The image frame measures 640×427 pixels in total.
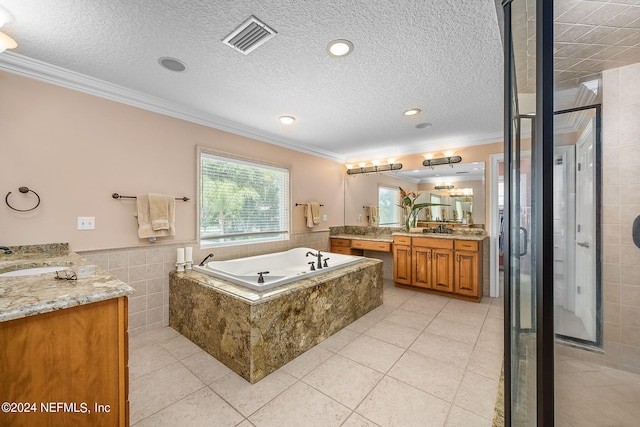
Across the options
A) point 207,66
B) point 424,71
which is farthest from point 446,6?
point 207,66

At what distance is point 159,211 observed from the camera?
2.65m

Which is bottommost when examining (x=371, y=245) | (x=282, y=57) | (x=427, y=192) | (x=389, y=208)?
(x=371, y=245)

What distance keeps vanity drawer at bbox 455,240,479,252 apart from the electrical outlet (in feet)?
13.8

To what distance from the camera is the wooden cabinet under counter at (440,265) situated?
3.47 metres

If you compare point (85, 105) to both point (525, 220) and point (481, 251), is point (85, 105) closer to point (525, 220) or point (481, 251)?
point (525, 220)

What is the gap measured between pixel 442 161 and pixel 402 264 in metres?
1.75

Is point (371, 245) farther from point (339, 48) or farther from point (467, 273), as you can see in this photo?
point (339, 48)

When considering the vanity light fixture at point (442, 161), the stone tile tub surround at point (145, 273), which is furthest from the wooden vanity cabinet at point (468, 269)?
the stone tile tub surround at point (145, 273)

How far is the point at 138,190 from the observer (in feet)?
8.52

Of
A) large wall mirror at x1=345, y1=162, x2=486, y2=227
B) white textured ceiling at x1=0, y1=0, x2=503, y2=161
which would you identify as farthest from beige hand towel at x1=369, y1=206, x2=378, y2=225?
white textured ceiling at x1=0, y1=0, x2=503, y2=161

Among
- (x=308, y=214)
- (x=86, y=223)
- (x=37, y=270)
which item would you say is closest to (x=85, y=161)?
(x=86, y=223)

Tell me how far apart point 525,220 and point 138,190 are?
10.2 feet

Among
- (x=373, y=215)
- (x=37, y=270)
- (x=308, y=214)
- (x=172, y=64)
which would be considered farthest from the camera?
(x=373, y=215)

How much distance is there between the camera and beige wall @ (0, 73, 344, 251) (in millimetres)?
2014
